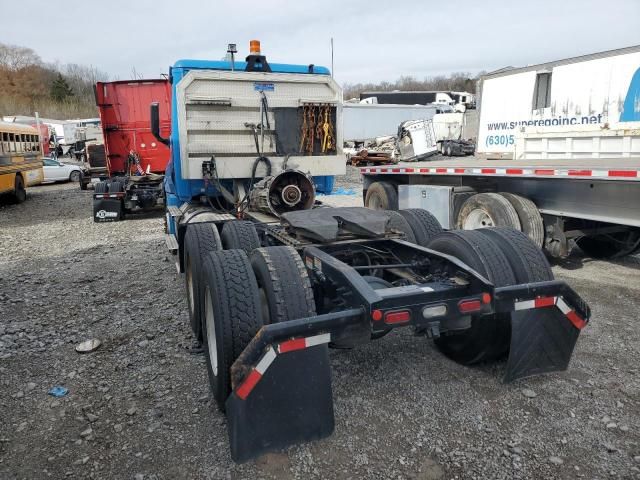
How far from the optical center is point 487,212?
6.59 meters

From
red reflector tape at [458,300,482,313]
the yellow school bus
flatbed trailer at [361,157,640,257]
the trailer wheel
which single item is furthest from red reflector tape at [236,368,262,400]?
the yellow school bus

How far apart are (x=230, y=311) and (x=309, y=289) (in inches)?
18.3

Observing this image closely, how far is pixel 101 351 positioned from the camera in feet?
13.7

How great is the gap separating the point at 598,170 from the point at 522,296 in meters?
3.09

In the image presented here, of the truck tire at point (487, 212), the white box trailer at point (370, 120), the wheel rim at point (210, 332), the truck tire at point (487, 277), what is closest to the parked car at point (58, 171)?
the white box trailer at point (370, 120)

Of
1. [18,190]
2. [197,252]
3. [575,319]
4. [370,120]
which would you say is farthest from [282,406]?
[370,120]

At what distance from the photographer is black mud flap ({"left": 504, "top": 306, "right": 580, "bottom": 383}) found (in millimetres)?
3104

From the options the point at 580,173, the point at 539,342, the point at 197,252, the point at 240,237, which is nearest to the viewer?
the point at 539,342

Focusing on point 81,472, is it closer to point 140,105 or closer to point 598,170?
point 598,170

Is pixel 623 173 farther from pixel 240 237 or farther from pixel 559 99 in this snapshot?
pixel 240 237

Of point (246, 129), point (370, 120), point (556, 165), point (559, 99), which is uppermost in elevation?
point (370, 120)

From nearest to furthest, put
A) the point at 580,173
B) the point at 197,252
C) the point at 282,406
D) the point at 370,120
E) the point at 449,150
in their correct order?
the point at 282,406 < the point at 197,252 < the point at 580,173 < the point at 449,150 < the point at 370,120

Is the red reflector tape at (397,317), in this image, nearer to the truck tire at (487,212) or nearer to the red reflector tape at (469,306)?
the red reflector tape at (469,306)

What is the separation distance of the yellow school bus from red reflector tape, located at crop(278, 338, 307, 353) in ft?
47.5
